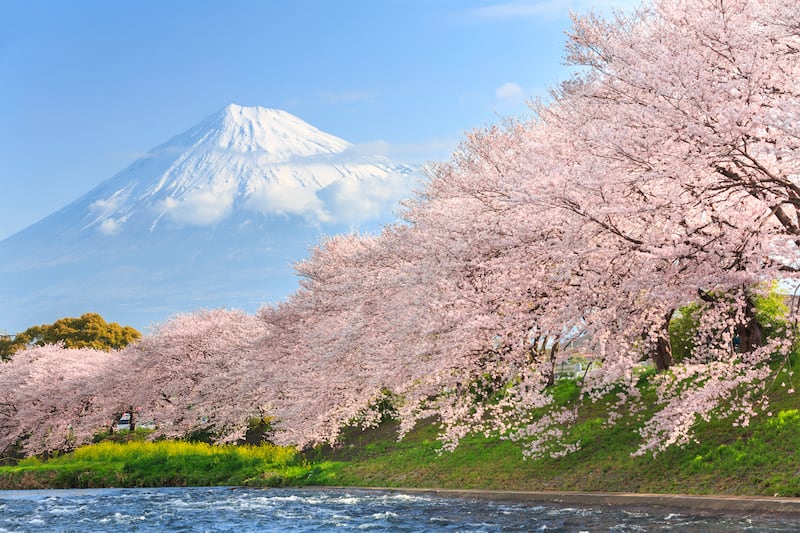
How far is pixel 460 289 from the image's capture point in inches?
736

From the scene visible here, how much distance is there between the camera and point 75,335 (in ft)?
254

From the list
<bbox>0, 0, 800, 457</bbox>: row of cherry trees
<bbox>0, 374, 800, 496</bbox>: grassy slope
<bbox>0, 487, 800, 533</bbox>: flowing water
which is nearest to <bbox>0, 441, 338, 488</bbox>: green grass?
<bbox>0, 374, 800, 496</bbox>: grassy slope

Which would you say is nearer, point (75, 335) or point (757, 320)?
point (757, 320)

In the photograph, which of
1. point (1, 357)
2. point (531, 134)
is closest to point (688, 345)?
point (531, 134)

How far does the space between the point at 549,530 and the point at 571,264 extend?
5.06 meters

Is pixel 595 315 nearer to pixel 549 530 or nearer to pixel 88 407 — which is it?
pixel 549 530

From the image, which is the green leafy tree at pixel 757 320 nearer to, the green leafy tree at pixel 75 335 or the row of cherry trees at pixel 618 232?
the row of cherry trees at pixel 618 232

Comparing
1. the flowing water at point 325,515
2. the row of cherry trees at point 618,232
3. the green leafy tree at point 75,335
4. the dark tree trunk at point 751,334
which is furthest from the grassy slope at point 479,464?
the green leafy tree at point 75,335

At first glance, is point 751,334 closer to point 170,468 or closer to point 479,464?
point 479,464

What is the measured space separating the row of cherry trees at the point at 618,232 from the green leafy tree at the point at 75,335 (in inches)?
2198

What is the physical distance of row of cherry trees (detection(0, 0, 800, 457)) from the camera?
12.5 meters

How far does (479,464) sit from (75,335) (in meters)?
62.5

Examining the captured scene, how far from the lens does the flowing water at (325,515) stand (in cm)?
1522

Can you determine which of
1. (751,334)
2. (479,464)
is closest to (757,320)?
(751,334)
